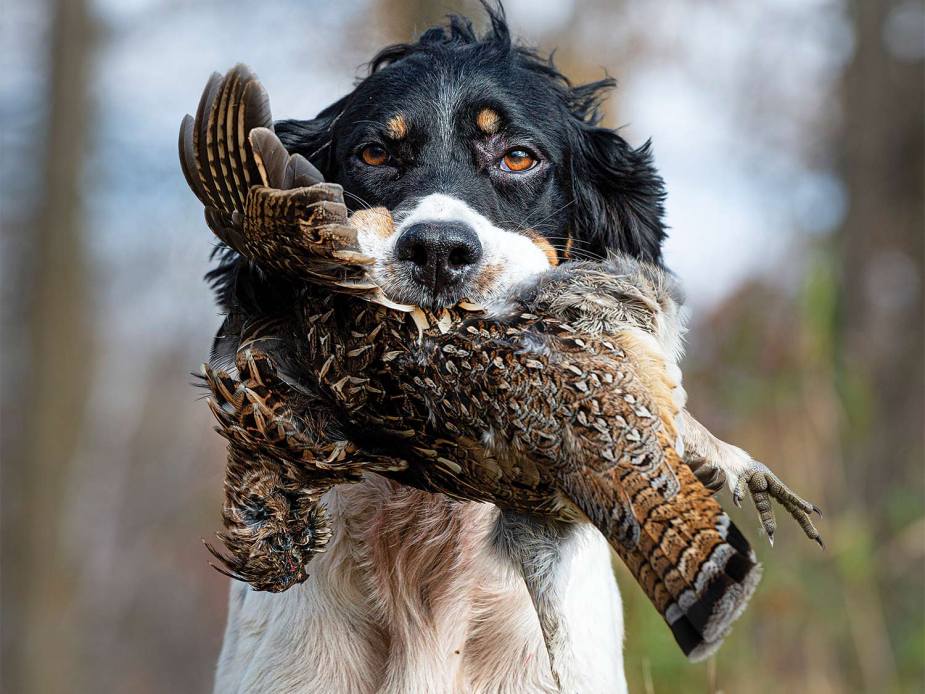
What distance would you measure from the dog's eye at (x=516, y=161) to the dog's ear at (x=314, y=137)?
575 millimetres

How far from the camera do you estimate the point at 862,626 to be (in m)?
5.37

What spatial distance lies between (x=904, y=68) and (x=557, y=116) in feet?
18.6

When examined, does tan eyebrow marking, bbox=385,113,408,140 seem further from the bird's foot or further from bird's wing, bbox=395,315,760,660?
the bird's foot

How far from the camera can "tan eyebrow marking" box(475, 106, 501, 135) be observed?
339 centimetres

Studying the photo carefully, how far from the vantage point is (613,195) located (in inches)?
147

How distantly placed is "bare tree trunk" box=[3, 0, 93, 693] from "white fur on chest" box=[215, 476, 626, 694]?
7880 mm

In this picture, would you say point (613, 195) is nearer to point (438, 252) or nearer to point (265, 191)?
point (438, 252)

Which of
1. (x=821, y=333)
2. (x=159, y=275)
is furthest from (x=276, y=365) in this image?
(x=159, y=275)

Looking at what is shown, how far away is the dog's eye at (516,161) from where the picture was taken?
3.41 metres

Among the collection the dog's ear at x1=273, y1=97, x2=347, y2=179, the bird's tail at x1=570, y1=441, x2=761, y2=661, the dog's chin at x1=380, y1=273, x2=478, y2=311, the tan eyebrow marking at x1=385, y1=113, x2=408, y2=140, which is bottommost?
the bird's tail at x1=570, y1=441, x2=761, y2=661

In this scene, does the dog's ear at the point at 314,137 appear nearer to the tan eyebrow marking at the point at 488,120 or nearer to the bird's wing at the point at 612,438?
the tan eyebrow marking at the point at 488,120

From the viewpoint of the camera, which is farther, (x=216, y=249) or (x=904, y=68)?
(x=904, y=68)

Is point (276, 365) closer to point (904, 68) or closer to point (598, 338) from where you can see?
point (598, 338)

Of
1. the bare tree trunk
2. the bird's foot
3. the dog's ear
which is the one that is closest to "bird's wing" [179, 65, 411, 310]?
the bird's foot
